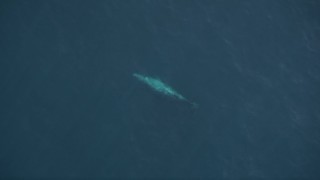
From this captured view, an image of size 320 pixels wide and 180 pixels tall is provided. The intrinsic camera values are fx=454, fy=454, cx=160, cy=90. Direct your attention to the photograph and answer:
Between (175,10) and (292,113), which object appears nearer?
(292,113)

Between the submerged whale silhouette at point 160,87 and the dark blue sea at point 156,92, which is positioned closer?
the dark blue sea at point 156,92

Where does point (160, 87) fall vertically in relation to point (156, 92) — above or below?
above

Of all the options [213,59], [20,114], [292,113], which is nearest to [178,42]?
[213,59]

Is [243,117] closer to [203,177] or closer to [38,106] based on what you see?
[203,177]

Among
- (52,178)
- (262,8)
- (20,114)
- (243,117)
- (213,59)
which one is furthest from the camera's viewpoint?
(262,8)

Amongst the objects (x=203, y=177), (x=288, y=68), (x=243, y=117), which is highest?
(x=288, y=68)

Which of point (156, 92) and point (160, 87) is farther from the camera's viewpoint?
point (160, 87)
